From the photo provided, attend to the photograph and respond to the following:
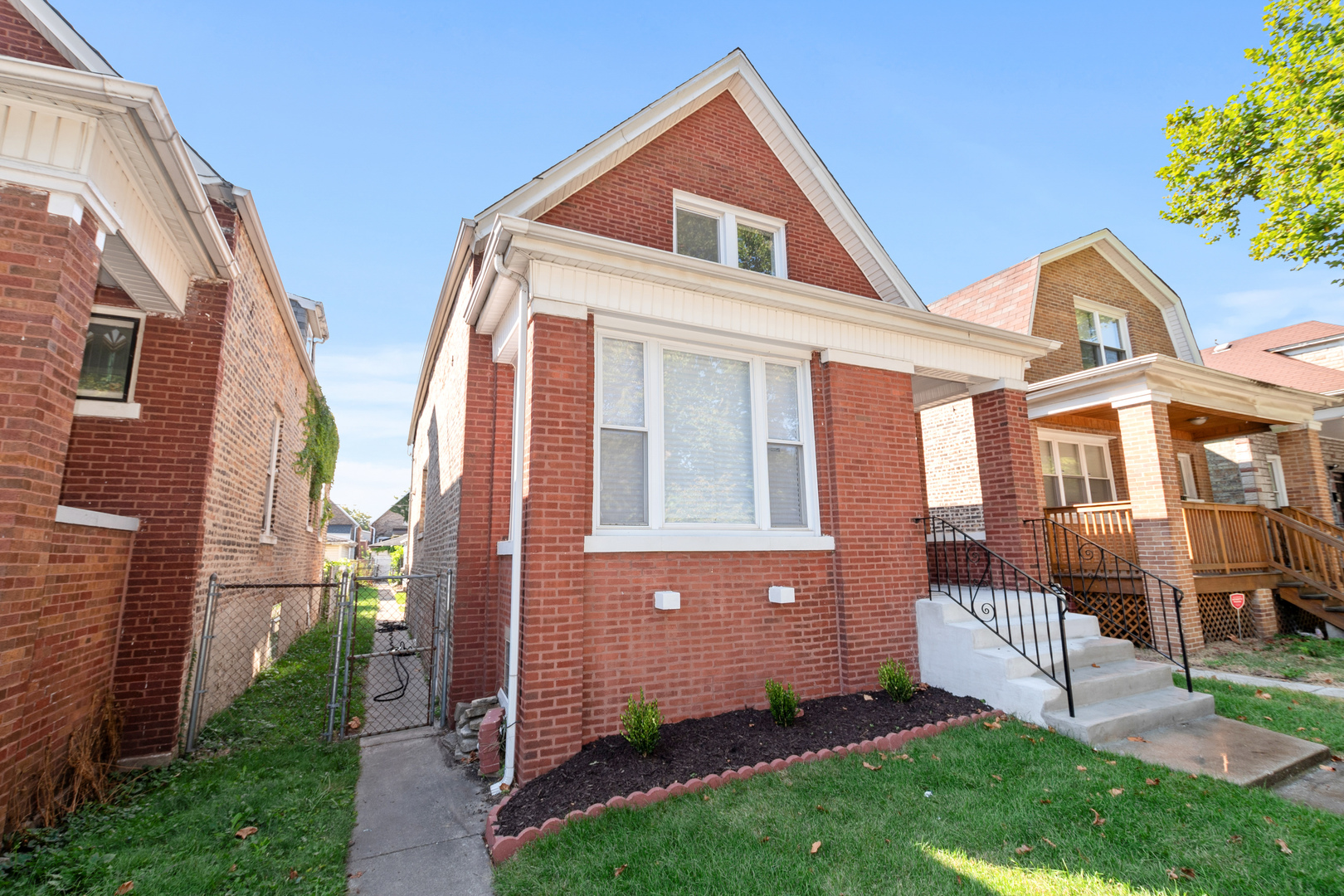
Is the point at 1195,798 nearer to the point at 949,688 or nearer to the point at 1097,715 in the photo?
the point at 1097,715

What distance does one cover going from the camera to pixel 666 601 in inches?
215

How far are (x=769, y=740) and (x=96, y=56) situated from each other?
832 cm

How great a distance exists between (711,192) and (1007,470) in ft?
17.7

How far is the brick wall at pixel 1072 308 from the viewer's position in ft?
39.5

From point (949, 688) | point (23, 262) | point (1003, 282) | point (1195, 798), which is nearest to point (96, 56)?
point (23, 262)

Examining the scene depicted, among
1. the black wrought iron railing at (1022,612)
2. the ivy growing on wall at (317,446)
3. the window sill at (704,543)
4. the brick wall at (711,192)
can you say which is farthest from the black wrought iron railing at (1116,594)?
the ivy growing on wall at (317,446)

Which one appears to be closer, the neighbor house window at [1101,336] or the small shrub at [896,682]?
the small shrub at [896,682]

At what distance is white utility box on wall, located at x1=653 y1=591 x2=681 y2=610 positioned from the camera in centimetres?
545

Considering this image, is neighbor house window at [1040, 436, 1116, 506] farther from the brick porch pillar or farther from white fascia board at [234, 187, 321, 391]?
white fascia board at [234, 187, 321, 391]

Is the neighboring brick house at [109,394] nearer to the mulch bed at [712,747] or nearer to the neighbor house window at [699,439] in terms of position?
the mulch bed at [712,747]

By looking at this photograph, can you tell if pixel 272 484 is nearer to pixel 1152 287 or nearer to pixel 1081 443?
pixel 1081 443

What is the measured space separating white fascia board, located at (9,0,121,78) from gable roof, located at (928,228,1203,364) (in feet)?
43.7

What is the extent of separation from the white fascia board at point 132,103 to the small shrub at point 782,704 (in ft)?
21.6

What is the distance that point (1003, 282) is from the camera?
12938 mm
